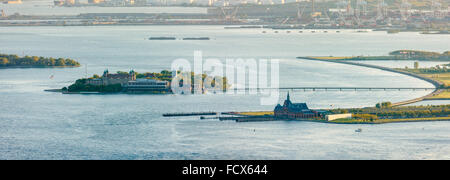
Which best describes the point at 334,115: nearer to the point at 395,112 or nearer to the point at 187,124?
the point at 395,112

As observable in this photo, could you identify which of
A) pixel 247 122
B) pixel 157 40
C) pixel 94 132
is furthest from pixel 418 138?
pixel 157 40

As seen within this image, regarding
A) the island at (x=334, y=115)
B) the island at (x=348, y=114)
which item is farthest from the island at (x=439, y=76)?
the island at (x=334, y=115)

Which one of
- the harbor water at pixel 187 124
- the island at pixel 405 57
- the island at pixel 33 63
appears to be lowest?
the harbor water at pixel 187 124

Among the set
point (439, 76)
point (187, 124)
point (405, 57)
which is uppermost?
point (405, 57)

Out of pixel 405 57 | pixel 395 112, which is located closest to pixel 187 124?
pixel 395 112

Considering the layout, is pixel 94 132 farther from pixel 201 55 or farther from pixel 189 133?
pixel 201 55

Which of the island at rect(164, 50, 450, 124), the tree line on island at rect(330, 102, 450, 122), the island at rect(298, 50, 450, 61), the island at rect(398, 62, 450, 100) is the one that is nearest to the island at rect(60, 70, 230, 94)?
the island at rect(164, 50, 450, 124)

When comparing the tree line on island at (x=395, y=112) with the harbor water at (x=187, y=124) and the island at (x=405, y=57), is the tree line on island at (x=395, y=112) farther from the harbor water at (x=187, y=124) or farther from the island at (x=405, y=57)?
the island at (x=405, y=57)

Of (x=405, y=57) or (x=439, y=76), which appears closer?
(x=439, y=76)

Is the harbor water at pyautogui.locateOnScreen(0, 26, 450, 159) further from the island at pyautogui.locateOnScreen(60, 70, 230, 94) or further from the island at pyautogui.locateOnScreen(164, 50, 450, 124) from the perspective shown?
the island at pyautogui.locateOnScreen(60, 70, 230, 94)

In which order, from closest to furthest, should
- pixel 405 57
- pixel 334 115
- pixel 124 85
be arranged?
pixel 334 115 → pixel 124 85 → pixel 405 57

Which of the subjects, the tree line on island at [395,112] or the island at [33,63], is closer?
the tree line on island at [395,112]
